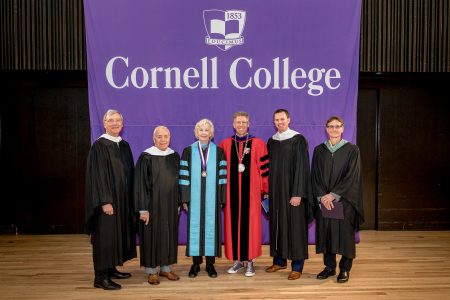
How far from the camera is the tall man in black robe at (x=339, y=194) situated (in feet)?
12.1

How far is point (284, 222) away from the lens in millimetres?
3824

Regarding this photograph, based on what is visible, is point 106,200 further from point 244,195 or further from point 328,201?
point 328,201

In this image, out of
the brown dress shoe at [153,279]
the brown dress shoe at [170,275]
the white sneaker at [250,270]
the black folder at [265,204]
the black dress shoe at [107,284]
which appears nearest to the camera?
the black dress shoe at [107,284]

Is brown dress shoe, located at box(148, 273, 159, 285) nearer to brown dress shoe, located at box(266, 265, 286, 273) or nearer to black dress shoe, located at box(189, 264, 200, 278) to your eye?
black dress shoe, located at box(189, 264, 200, 278)

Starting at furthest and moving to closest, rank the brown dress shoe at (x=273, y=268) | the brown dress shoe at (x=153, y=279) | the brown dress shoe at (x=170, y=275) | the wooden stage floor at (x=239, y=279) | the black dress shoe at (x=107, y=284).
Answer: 1. the brown dress shoe at (x=273, y=268)
2. the brown dress shoe at (x=170, y=275)
3. the brown dress shoe at (x=153, y=279)
4. the black dress shoe at (x=107, y=284)
5. the wooden stage floor at (x=239, y=279)

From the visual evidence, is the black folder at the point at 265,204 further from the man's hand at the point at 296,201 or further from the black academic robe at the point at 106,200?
the black academic robe at the point at 106,200

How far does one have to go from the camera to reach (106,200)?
3.45 m

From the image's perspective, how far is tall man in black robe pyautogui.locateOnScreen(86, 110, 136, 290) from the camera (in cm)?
347

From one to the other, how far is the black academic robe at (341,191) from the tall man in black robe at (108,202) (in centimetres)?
174

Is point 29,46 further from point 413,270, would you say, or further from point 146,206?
point 413,270

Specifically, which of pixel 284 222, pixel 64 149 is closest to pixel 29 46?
pixel 64 149

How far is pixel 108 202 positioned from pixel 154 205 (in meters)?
0.39

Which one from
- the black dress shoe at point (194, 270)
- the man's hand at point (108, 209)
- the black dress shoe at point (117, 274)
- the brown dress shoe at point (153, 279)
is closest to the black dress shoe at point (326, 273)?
the black dress shoe at point (194, 270)

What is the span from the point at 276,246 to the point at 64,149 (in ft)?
10.6
